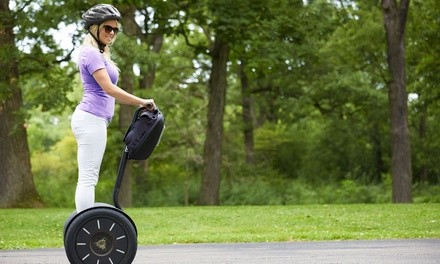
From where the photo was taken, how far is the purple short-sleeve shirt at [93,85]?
21.4 ft

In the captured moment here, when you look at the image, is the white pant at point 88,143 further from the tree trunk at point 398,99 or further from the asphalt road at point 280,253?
the tree trunk at point 398,99

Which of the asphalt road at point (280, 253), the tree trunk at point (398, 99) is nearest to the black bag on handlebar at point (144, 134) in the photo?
the asphalt road at point (280, 253)

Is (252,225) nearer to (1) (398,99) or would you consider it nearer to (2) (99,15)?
(2) (99,15)

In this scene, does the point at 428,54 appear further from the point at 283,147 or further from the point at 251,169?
the point at 283,147

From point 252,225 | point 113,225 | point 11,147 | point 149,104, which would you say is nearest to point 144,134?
point 149,104

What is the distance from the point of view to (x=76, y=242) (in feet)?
21.8

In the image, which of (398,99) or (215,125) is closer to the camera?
(398,99)

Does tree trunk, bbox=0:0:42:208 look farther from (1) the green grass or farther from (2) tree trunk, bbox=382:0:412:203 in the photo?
(2) tree trunk, bbox=382:0:412:203

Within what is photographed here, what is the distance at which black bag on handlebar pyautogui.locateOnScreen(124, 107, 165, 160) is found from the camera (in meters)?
6.58

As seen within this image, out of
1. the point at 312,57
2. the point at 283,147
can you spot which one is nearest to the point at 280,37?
the point at 312,57

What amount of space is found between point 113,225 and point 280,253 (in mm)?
2872

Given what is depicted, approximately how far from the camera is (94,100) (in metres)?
6.56

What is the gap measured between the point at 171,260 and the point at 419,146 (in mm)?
31285

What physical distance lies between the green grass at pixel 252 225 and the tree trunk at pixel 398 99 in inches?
193
